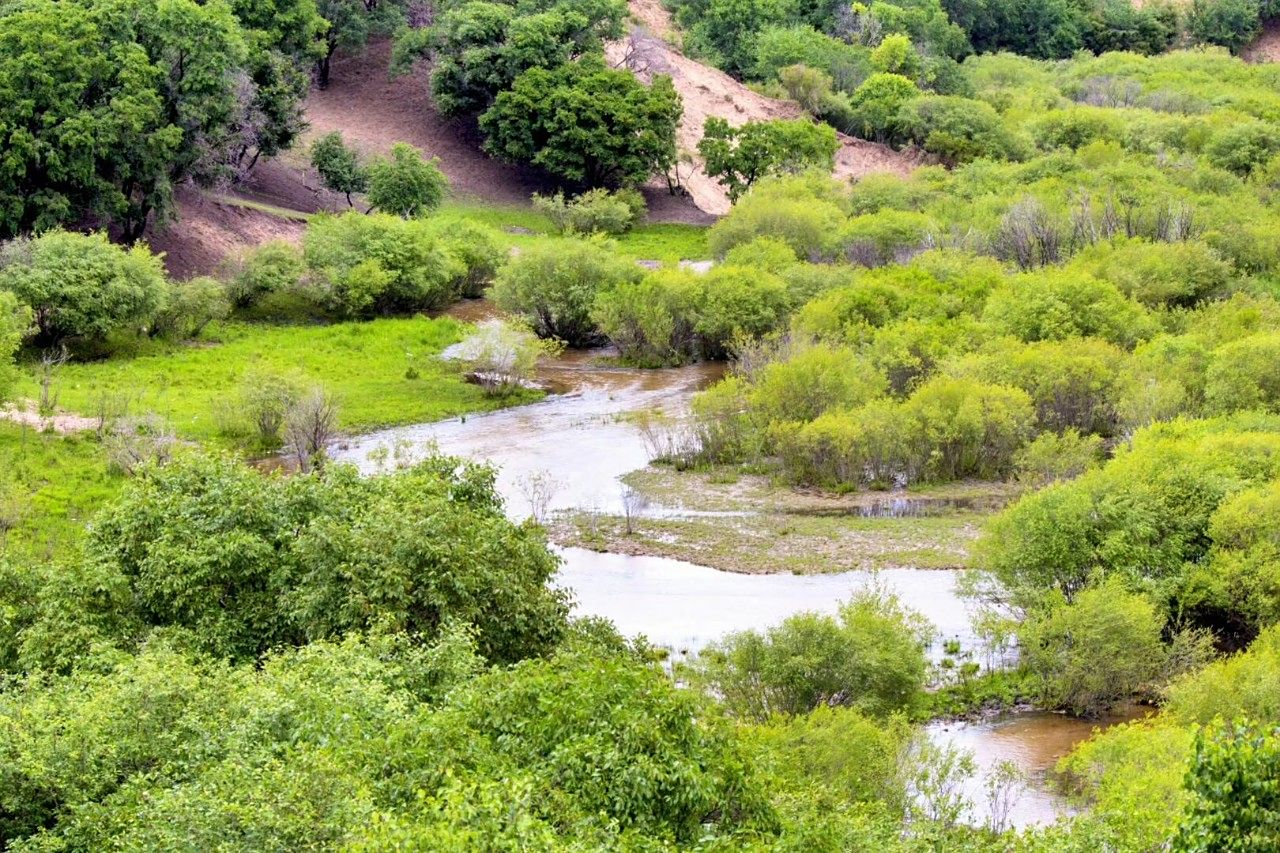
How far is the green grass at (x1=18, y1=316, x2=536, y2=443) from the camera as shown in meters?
64.5

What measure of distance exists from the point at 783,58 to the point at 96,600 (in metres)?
114

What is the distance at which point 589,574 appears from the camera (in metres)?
49.9

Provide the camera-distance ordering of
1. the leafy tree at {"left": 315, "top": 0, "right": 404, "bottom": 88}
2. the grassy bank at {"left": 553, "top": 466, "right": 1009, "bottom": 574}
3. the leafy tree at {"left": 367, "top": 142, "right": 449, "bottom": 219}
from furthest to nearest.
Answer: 1. the leafy tree at {"left": 315, "top": 0, "right": 404, "bottom": 88}
2. the leafy tree at {"left": 367, "top": 142, "right": 449, "bottom": 219}
3. the grassy bank at {"left": 553, "top": 466, "right": 1009, "bottom": 574}

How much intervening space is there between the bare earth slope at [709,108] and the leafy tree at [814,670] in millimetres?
79334

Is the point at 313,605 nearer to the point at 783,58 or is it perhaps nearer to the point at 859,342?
the point at 859,342

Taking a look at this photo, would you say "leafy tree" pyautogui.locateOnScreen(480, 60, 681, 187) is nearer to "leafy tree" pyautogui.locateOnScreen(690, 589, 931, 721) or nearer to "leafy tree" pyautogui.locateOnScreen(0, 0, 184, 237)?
"leafy tree" pyautogui.locateOnScreen(0, 0, 184, 237)

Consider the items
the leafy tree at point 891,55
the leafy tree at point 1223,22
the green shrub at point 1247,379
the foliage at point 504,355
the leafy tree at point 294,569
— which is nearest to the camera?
the leafy tree at point 294,569

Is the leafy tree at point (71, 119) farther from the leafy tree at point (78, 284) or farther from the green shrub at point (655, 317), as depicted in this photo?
the green shrub at point (655, 317)

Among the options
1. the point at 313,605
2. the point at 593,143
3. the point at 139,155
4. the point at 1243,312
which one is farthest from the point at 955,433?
the point at 593,143

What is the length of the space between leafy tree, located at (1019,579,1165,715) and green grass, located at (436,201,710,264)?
193 ft

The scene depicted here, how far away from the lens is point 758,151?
111 metres

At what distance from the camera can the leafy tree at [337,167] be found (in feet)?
324

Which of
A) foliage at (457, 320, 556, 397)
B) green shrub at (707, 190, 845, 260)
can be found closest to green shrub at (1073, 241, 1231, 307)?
green shrub at (707, 190, 845, 260)

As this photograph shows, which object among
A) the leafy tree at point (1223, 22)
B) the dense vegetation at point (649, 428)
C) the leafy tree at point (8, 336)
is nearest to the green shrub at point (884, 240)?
the dense vegetation at point (649, 428)
